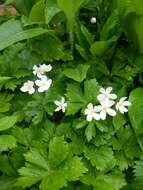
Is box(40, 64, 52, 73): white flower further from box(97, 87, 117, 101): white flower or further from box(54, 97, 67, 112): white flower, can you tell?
box(97, 87, 117, 101): white flower

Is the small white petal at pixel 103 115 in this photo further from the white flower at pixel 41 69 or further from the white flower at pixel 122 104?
the white flower at pixel 41 69

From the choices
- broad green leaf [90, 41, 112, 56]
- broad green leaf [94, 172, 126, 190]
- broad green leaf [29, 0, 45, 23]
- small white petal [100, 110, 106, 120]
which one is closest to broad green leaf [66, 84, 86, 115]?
small white petal [100, 110, 106, 120]

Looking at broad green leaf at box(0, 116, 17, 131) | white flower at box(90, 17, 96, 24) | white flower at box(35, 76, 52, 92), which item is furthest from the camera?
white flower at box(90, 17, 96, 24)

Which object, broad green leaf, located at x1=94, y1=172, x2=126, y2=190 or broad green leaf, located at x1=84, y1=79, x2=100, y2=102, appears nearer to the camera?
broad green leaf, located at x1=94, y1=172, x2=126, y2=190

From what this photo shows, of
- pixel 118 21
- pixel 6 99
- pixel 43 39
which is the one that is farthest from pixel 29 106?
pixel 118 21

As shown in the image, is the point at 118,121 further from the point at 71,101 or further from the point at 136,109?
the point at 71,101

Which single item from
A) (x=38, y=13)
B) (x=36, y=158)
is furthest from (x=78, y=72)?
(x=36, y=158)
